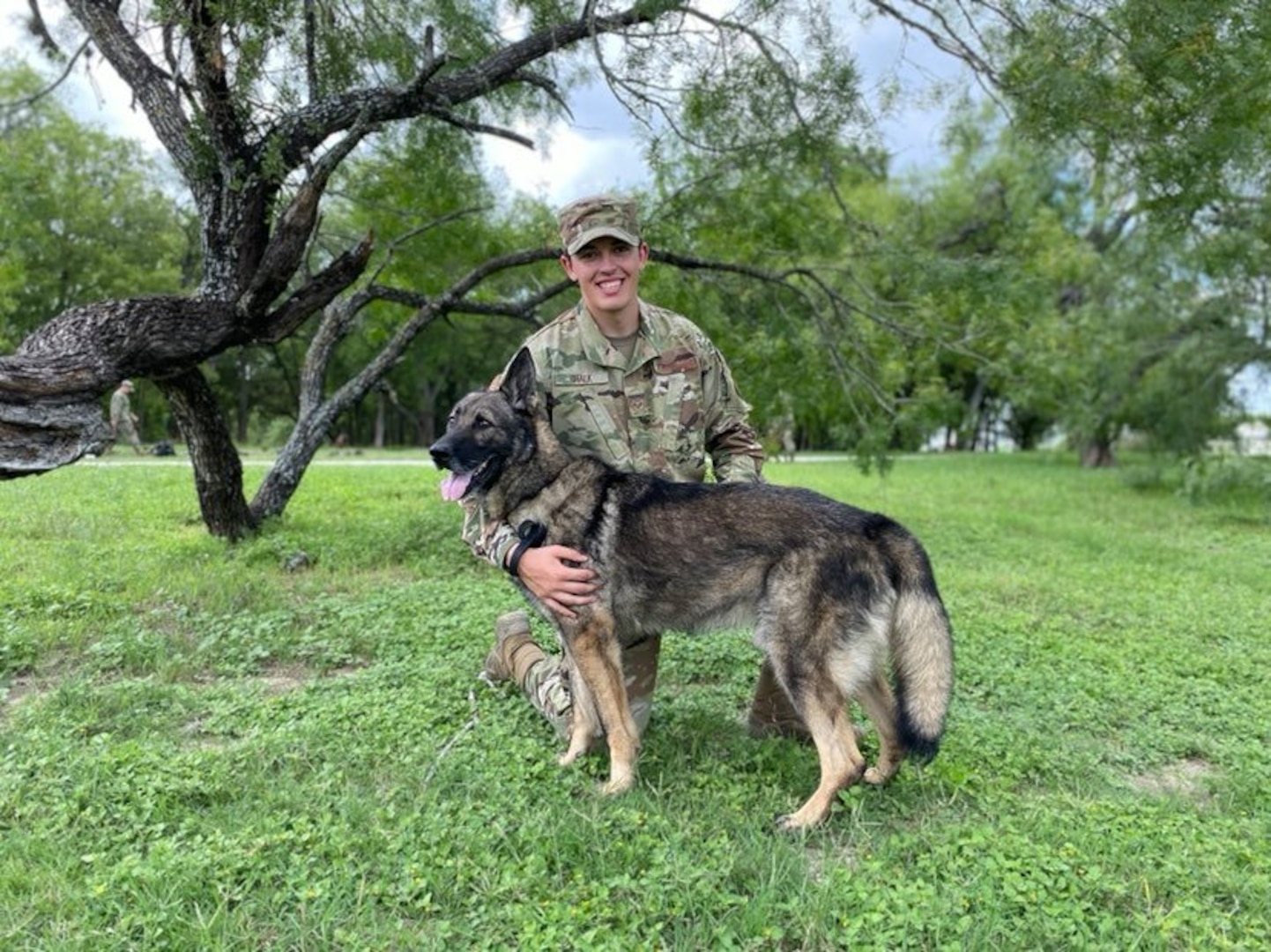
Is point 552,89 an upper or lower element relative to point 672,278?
upper

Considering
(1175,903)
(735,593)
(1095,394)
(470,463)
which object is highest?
(1095,394)

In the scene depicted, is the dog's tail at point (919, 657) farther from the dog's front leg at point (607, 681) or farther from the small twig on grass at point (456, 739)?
the small twig on grass at point (456, 739)

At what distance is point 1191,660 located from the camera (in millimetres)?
5484

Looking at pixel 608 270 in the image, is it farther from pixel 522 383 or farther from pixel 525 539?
pixel 525 539

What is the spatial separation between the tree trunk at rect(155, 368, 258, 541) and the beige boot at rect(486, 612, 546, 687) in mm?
4387

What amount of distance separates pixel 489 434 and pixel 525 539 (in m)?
0.51

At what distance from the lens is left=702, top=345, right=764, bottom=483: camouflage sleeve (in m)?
4.29

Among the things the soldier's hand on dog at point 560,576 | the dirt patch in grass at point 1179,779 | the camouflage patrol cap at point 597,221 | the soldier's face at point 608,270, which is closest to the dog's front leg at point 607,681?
the soldier's hand on dog at point 560,576

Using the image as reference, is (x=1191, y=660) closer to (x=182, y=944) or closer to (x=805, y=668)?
(x=805, y=668)

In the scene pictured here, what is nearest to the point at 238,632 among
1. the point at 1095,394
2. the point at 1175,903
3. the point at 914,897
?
the point at 914,897

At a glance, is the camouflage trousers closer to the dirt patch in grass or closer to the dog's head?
the dog's head

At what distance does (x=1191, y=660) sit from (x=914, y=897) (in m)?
4.05

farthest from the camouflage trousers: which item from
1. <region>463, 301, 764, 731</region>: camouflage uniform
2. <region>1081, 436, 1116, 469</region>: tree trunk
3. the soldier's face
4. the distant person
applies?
<region>1081, 436, 1116, 469</region>: tree trunk

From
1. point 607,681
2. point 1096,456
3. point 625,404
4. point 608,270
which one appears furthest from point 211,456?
point 1096,456
